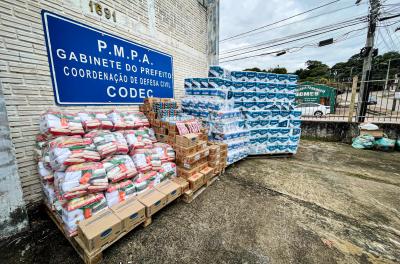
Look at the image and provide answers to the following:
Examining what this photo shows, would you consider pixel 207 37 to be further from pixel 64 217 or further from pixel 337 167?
pixel 64 217

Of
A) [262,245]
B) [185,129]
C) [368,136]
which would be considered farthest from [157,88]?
[368,136]

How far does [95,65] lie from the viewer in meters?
3.07

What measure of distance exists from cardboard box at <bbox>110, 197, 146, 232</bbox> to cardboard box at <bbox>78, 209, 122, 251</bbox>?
0.06 meters

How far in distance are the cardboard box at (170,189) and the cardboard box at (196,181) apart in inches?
10.0

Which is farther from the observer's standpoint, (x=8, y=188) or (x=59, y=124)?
(x=59, y=124)

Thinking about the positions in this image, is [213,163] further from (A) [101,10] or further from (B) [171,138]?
(A) [101,10]

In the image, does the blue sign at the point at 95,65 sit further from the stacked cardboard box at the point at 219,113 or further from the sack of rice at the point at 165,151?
the sack of rice at the point at 165,151

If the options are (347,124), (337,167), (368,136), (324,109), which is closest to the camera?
(337,167)

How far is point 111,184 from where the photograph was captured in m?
2.23

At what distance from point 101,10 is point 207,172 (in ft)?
12.4

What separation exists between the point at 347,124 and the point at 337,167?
11.2ft

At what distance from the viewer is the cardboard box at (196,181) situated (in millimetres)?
2891

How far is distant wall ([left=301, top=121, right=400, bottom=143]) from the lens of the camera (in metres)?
5.88

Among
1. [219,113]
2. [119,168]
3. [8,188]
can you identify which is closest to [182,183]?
[119,168]
